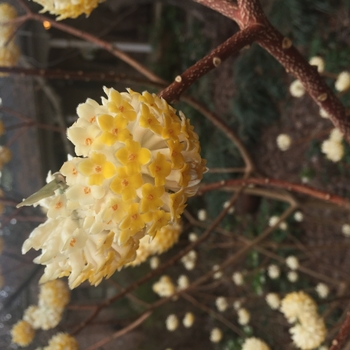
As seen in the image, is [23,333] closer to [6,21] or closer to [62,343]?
[62,343]

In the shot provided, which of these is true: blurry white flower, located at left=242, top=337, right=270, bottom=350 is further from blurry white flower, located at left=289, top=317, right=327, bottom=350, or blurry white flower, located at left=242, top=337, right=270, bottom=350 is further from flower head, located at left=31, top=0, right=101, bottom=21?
flower head, located at left=31, top=0, right=101, bottom=21

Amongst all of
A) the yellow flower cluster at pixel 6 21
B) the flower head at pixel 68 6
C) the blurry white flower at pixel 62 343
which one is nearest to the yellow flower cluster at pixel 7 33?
the yellow flower cluster at pixel 6 21

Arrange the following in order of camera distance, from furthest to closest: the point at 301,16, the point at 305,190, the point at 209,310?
the point at 301,16
the point at 209,310
the point at 305,190

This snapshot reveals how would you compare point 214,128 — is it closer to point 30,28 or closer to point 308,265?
point 308,265

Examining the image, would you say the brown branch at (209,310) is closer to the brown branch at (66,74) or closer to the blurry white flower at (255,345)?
the blurry white flower at (255,345)

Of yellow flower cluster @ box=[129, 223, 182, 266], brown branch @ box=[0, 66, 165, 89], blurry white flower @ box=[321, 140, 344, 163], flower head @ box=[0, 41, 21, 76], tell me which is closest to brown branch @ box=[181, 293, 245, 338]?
yellow flower cluster @ box=[129, 223, 182, 266]

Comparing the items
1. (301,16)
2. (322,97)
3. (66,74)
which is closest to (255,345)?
(322,97)

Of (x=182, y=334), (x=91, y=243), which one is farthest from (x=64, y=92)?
(x=91, y=243)
